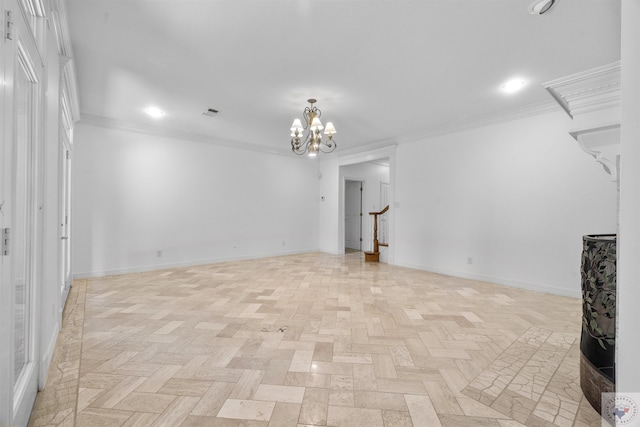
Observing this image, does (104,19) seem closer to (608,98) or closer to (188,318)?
(188,318)

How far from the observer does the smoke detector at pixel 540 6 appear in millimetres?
2094

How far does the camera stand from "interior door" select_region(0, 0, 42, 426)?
1.19 m

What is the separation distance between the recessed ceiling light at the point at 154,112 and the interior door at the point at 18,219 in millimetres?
2758

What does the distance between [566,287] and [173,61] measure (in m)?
5.44

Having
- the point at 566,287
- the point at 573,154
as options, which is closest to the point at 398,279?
the point at 566,287

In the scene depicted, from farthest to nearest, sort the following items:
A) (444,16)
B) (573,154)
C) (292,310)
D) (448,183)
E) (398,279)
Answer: (448,183) → (398,279) → (573,154) → (292,310) → (444,16)

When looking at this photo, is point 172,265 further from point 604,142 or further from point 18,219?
point 604,142

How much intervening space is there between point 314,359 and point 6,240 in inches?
72.0

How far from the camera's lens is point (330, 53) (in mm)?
2793

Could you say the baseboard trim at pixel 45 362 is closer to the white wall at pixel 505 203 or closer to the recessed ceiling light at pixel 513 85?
the recessed ceiling light at pixel 513 85

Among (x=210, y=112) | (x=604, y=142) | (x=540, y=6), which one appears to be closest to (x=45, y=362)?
(x=604, y=142)

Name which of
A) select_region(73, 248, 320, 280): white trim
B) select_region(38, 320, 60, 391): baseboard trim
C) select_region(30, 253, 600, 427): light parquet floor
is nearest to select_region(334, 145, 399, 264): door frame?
select_region(73, 248, 320, 280): white trim

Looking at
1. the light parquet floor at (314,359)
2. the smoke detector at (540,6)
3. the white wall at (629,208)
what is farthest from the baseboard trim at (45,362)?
the smoke detector at (540,6)

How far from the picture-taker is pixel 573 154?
376cm
